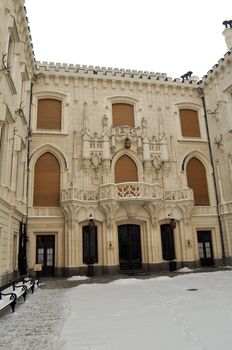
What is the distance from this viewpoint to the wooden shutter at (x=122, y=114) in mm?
20406

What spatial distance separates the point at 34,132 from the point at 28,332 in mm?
14366

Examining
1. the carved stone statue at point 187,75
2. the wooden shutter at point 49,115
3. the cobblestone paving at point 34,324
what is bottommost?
the cobblestone paving at point 34,324

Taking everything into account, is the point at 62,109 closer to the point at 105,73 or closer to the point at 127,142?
the point at 105,73

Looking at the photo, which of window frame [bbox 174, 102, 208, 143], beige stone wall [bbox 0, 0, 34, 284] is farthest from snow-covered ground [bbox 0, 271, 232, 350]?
window frame [bbox 174, 102, 208, 143]

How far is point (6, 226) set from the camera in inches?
488

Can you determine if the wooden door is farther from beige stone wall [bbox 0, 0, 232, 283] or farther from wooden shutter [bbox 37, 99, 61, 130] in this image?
wooden shutter [bbox 37, 99, 61, 130]

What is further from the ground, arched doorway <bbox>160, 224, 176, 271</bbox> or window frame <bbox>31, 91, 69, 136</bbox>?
window frame <bbox>31, 91, 69, 136</bbox>

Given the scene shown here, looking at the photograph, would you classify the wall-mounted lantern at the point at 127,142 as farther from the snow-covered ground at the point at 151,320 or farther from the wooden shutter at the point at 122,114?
the snow-covered ground at the point at 151,320

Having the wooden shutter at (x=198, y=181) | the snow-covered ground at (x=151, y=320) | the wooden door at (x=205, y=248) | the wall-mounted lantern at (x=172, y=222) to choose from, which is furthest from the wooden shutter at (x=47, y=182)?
the wooden door at (x=205, y=248)

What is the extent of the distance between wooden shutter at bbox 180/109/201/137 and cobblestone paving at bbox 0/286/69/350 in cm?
1575

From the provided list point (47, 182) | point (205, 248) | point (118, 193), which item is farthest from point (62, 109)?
point (205, 248)

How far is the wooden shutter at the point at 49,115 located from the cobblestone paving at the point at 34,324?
12271 millimetres

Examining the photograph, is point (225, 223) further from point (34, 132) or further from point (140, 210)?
point (34, 132)

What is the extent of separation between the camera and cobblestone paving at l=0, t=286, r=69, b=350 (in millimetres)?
5289
